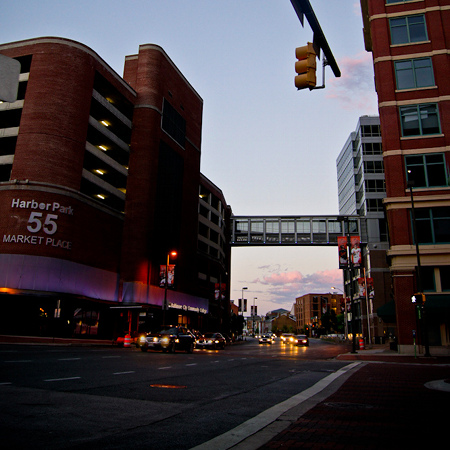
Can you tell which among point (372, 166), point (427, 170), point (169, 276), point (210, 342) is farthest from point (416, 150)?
point (372, 166)

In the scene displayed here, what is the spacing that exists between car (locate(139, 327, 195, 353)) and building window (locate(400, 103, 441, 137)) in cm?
2261

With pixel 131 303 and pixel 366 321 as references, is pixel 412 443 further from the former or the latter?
pixel 366 321

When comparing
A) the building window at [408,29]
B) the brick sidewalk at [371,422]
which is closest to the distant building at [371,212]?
the building window at [408,29]

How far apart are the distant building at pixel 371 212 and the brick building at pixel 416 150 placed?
1436 inches

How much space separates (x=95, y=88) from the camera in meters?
49.7

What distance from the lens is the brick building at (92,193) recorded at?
37.8 m

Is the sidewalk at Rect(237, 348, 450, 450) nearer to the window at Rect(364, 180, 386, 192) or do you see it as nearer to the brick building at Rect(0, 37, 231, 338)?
the brick building at Rect(0, 37, 231, 338)

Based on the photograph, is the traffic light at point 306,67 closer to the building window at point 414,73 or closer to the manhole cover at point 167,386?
the manhole cover at point 167,386

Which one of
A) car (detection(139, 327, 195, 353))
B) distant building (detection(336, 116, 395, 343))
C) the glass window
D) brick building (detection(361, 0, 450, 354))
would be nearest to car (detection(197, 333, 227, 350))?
car (detection(139, 327, 195, 353))

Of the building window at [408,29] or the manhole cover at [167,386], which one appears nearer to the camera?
the manhole cover at [167,386]

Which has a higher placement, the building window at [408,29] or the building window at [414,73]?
the building window at [408,29]

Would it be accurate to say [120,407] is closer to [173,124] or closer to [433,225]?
[433,225]

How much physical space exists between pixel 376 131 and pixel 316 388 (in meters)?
75.0

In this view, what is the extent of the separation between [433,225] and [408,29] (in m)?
16.2
